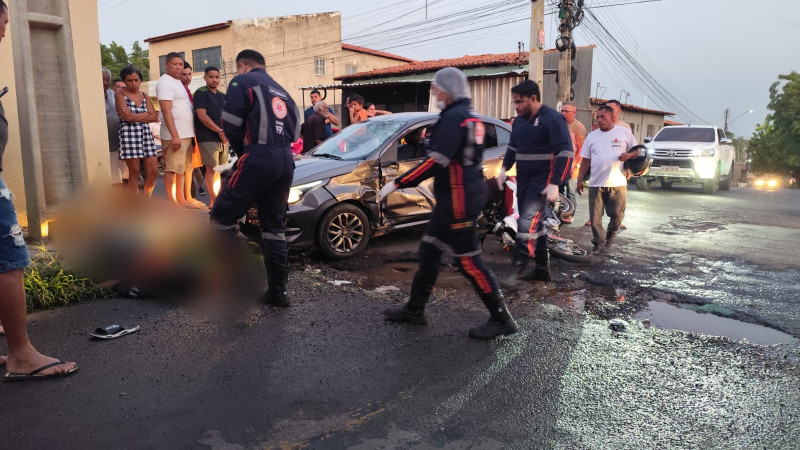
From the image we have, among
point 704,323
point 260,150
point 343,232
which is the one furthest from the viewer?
point 343,232

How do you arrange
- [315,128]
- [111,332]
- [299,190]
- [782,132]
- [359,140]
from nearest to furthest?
[111,332] → [299,190] → [359,140] → [315,128] → [782,132]

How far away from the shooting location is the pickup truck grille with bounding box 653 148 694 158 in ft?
52.8

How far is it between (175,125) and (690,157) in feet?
47.1

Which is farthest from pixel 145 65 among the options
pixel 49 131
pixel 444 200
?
pixel 444 200

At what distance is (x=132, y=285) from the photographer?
16.3ft

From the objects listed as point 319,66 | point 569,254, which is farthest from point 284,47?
point 569,254

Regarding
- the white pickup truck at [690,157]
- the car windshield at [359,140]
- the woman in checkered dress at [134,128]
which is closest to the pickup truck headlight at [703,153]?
the white pickup truck at [690,157]

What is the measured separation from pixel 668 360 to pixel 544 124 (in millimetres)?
2591

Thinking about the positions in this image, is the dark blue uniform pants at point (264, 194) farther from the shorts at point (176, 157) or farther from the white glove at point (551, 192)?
the shorts at point (176, 157)

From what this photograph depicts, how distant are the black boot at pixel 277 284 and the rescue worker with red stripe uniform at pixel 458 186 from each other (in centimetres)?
125

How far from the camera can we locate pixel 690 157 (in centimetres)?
1602

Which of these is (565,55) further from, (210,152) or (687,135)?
(210,152)

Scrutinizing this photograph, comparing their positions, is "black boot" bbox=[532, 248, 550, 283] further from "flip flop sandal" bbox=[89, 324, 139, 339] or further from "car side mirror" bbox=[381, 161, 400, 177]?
"flip flop sandal" bbox=[89, 324, 139, 339]

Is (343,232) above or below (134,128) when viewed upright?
below
